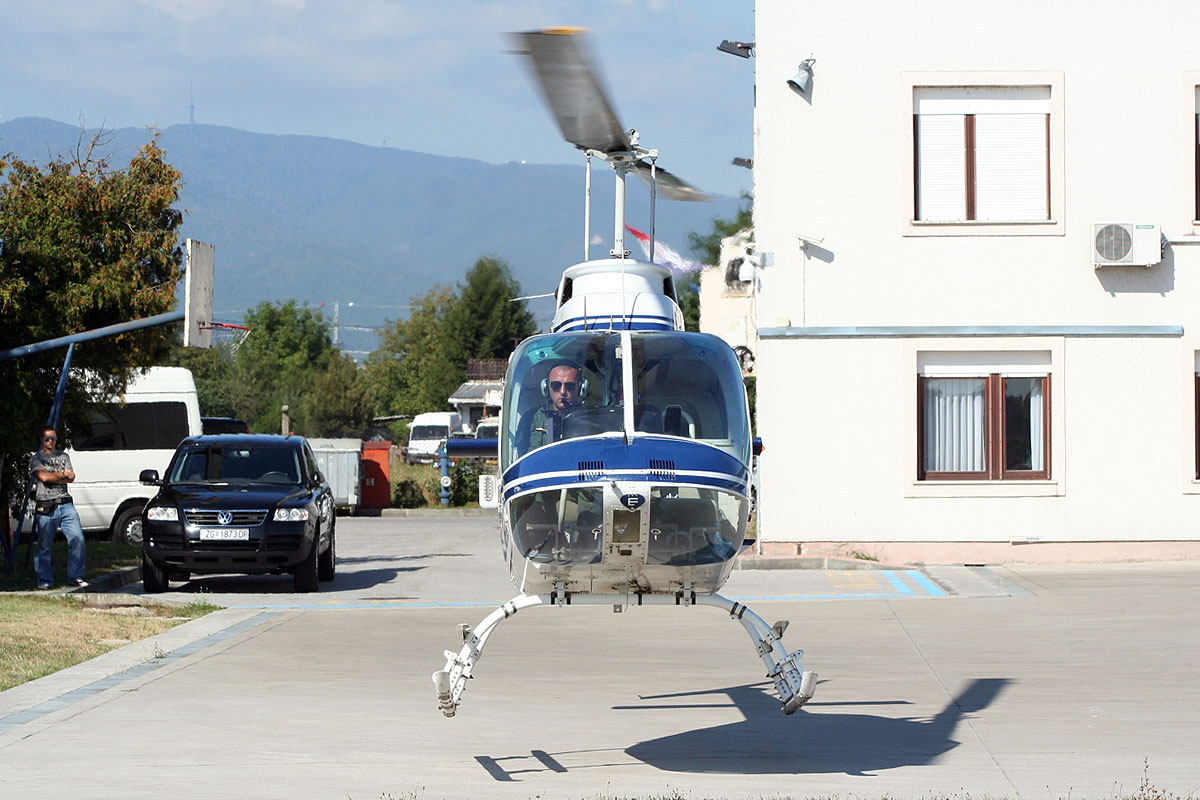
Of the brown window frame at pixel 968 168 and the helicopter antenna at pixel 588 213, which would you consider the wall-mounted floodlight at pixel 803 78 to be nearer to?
the brown window frame at pixel 968 168

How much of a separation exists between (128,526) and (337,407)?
176ft

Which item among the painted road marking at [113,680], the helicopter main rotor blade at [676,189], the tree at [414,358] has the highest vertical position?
the tree at [414,358]

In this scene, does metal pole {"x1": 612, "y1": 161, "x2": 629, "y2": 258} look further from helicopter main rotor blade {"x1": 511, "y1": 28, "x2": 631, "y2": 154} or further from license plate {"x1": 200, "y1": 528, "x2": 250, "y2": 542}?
license plate {"x1": 200, "y1": 528, "x2": 250, "y2": 542}

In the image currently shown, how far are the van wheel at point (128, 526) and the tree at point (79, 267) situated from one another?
18.6 feet

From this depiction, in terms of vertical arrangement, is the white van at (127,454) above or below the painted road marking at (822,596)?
above

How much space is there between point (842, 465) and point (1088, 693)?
33.6 feet

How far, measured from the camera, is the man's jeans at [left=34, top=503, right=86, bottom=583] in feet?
55.2

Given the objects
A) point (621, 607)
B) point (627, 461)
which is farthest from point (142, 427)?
point (627, 461)

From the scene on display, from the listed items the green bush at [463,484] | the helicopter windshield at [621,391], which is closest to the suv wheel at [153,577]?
the helicopter windshield at [621,391]

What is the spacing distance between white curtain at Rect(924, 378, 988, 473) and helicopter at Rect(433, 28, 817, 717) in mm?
12727

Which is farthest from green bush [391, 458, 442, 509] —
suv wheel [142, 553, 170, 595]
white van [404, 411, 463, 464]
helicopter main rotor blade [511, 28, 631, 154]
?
helicopter main rotor blade [511, 28, 631, 154]

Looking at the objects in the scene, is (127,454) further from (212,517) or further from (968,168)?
(968,168)

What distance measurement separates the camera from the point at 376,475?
3606 cm

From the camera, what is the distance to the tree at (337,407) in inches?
3061
